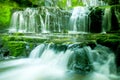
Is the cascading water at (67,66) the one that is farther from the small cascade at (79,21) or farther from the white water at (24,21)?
the small cascade at (79,21)

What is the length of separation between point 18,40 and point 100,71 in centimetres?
506

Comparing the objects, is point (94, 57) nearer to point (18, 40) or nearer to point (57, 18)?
point (18, 40)

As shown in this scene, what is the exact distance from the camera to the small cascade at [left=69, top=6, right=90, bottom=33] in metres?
17.0

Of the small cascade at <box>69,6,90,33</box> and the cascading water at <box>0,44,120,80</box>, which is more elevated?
the small cascade at <box>69,6,90,33</box>

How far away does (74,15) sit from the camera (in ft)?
58.6

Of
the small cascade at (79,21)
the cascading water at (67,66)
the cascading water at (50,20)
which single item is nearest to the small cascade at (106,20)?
the cascading water at (50,20)

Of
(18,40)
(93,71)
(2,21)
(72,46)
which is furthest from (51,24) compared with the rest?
(93,71)

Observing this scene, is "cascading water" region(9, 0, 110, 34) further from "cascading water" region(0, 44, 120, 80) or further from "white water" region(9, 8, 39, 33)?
"cascading water" region(0, 44, 120, 80)

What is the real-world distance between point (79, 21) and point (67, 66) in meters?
8.39

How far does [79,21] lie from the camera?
56.8 ft

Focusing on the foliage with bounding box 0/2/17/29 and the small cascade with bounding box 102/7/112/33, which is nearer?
the small cascade with bounding box 102/7/112/33

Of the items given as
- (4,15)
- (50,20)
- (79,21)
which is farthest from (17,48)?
(79,21)

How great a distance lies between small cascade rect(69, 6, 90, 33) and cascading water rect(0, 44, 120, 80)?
22.8 feet

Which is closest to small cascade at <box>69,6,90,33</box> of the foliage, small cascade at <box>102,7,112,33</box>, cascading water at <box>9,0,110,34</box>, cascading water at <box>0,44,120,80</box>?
cascading water at <box>9,0,110,34</box>
